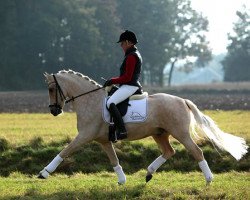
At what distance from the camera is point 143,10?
102 meters

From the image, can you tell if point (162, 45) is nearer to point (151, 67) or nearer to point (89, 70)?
point (151, 67)

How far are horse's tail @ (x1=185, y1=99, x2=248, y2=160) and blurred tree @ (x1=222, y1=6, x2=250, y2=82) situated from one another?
11235 centimetres

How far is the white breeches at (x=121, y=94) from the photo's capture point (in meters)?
12.9

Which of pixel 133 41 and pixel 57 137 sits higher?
pixel 133 41

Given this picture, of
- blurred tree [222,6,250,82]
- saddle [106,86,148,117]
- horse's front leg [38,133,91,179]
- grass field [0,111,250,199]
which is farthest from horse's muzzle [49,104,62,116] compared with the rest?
blurred tree [222,6,250,82]

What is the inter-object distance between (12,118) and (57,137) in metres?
10.9

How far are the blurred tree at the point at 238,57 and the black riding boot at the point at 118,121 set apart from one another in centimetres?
11350

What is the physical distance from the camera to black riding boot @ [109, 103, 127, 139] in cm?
1274

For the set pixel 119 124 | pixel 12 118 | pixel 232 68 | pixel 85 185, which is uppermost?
pixel 119 124

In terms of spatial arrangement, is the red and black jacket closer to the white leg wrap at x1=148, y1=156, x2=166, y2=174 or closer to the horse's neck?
the horse's neck

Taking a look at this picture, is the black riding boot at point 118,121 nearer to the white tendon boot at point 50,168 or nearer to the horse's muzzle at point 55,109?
the horse's muzzle at point 55,109

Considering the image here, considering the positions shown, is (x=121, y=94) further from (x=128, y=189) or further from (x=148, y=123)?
(x=128, y=189)

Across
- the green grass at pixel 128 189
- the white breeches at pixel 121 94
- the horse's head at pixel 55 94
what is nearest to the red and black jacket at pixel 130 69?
the white breeches at pixel 121 94

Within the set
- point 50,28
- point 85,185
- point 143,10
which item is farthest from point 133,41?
point 143,10
